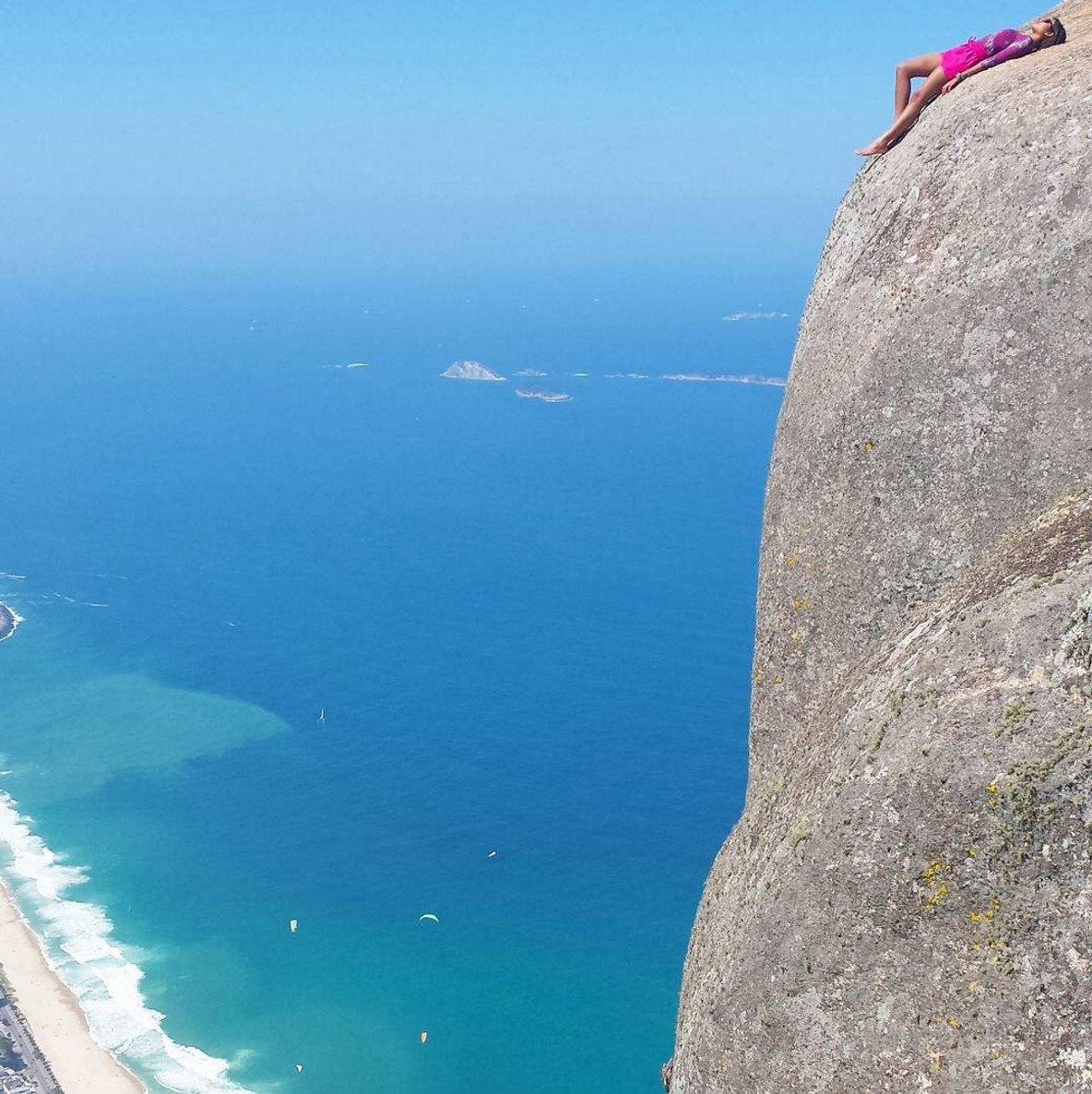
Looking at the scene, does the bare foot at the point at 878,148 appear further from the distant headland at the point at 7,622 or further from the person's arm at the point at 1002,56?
the distant headland at the point at 7,622

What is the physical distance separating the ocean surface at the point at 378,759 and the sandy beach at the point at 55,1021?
83 centimetres

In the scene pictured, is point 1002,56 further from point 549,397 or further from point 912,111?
point 549,397

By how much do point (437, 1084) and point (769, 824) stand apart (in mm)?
42868

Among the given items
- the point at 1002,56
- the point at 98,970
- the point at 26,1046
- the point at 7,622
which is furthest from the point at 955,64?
the point at 7,622

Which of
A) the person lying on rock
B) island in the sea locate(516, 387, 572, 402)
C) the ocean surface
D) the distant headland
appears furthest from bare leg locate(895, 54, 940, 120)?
island in the sea locate(516, 387, 572, 402)

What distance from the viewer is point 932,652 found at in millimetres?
7711

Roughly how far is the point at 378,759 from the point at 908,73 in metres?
68.4

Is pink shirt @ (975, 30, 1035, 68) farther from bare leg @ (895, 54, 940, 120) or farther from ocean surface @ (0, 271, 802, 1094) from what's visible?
ocean surface @ (0, 271, 802, 1094)

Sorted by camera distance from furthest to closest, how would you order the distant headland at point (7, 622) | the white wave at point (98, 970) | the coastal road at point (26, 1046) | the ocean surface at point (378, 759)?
the distant headland at point (7, 622) → the ocean surface at point (378, 759) → the white wave at point (98, 970) → the coastal road at point (26, 1046)

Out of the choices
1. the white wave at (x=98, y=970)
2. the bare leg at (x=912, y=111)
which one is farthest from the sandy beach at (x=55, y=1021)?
the bare leg at (x=912, y=111)

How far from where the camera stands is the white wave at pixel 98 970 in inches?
1801

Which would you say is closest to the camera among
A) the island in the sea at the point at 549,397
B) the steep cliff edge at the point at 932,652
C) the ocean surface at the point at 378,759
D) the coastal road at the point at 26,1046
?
the steep cliff edge at the point at 932,652

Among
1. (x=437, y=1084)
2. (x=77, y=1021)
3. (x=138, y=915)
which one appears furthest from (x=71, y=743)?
(x=437, y=1084)

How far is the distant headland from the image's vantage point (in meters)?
94.8
